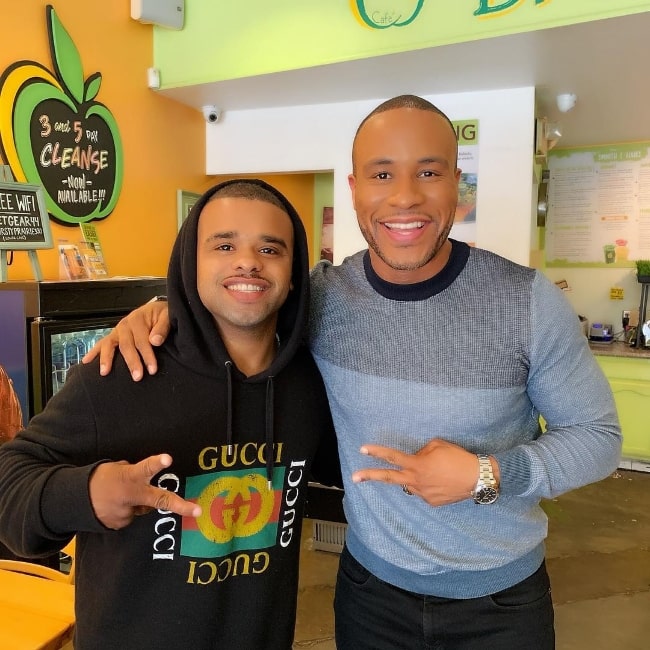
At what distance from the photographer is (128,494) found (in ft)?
2.77

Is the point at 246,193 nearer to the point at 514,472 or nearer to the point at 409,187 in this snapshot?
the point at 409,187

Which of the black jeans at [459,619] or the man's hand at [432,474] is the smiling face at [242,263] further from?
the black jeans at [459,619]

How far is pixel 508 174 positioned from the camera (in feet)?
10.0

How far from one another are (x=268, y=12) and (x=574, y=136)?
2.52 metres

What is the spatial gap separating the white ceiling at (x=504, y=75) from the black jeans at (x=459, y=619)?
2.10 m

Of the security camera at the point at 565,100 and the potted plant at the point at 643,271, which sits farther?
the potted plant at the point at 643,271

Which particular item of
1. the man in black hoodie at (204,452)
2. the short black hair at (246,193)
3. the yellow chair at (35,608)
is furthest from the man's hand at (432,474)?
the yellow chair at (35,608)

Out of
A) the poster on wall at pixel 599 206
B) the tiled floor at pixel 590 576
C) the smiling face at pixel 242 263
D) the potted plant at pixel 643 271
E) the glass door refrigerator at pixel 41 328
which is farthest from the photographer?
the poster on wall at pixel 599 206

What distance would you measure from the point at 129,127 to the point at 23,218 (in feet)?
3.52

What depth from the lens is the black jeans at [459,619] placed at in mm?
1136

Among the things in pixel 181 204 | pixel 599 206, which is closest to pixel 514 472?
pixel 181 204

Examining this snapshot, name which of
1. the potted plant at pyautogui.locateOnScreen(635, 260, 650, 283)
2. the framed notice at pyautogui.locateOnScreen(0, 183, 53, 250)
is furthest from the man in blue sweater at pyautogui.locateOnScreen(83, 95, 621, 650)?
the potted plant at pyautogui.locateOnScreen(635, 260, 650, 283)

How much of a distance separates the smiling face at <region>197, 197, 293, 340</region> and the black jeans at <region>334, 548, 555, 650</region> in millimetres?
588

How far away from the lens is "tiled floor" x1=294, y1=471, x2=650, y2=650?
246 cm
